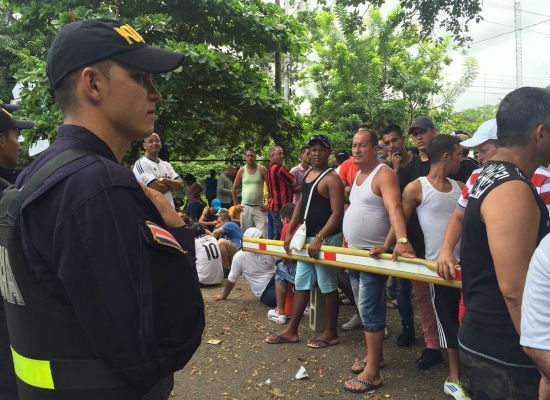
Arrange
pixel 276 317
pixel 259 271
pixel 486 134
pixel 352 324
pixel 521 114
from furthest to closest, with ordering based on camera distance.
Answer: pixel 259 271
pixel 276 317
pixel 352 324
pixel 486 134
pixel 521 114

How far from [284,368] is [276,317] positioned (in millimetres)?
1246

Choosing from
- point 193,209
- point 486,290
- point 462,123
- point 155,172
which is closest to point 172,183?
point 155,172

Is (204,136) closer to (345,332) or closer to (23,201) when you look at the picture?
(345,332)

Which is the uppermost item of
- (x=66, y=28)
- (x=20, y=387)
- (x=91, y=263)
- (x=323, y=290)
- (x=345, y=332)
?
(x=66, y=28)

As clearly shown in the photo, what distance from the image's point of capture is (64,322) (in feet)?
3.75

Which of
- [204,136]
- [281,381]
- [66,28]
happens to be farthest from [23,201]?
[204,136]

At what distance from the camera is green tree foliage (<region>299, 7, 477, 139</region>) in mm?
16562

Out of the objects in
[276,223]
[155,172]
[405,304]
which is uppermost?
[155,172]

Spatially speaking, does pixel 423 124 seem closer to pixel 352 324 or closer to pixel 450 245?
pixel 352 324

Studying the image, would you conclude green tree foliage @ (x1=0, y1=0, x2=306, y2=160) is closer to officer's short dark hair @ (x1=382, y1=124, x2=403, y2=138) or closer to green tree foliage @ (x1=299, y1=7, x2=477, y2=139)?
officer's short dark hair @ (x1=382, y1=124, x2=403, y2=138)

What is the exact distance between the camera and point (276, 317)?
214 inches

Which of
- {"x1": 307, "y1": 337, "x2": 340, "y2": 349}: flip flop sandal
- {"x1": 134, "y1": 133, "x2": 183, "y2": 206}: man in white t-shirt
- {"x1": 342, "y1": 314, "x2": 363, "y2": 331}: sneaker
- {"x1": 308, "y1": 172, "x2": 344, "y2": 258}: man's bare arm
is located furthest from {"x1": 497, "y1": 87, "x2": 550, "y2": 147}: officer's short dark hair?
{"x1": 134, "y1": 133, "x2": 183, "y2": 206}: man in white t-shirt

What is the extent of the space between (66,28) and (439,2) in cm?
648

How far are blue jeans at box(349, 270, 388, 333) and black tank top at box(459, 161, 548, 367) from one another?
1.82 m
